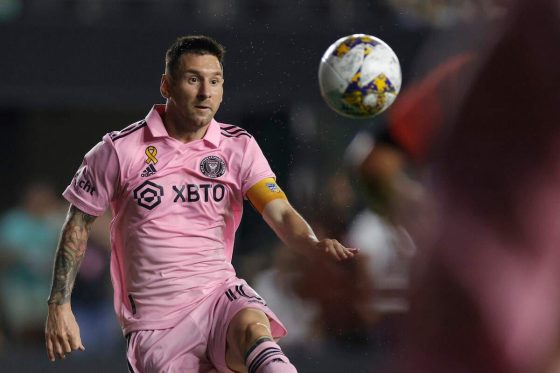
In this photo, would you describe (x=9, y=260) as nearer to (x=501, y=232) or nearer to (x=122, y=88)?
(x=122, y=88)

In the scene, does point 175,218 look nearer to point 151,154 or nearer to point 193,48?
point 151,154

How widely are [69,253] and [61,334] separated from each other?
35cm

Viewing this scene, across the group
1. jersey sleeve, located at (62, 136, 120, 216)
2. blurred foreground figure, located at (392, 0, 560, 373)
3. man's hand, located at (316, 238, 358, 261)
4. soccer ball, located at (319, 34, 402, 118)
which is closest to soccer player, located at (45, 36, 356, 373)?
jersey sleeve, located at (62, 136, 120, 216)

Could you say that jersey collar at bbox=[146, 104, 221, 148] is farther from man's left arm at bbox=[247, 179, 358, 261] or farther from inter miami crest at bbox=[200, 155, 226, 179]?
man's left arm at bbox=[247, 179, 358, 261]

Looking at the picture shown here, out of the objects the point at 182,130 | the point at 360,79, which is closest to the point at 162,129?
the point at 182,130

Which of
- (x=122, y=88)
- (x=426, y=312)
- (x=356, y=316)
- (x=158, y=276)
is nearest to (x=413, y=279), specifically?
(x=426, y=312)

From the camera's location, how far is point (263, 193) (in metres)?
4.87

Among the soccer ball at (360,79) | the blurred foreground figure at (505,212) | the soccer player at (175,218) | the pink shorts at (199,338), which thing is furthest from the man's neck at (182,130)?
the blurred foreground figure at (505,212)

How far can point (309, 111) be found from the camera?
10680mm

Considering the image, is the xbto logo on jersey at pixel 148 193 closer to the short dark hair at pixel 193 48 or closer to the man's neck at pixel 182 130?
the man's neck at pixel 182 130

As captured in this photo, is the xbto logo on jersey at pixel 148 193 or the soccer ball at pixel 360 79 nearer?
the xbto logo on jersey at pixel 148 193

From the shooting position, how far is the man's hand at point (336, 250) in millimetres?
4207

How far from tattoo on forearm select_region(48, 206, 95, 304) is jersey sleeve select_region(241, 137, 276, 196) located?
65 centimetres

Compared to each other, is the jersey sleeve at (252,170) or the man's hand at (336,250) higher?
the jersey sleeve at (252,170)
